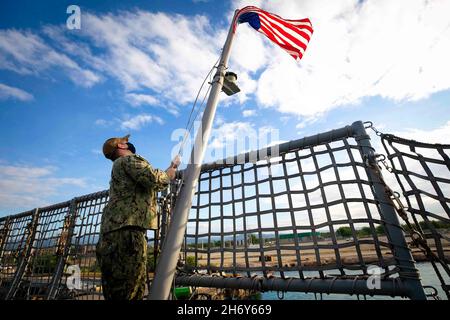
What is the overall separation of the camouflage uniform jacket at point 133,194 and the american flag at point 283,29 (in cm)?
224

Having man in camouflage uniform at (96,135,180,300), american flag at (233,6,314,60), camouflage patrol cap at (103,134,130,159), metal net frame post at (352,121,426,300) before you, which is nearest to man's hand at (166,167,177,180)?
man in camouflage uniform at (96,135,180,300)

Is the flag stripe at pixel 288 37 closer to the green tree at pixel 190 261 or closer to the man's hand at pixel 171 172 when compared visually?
the man's hand at pixel 171 172

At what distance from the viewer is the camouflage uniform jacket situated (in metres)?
1.81

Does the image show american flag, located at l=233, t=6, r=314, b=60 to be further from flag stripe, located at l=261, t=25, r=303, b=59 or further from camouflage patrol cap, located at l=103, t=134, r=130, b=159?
camouflage patrol cap, located at l=103, t=134, r=130, b=159

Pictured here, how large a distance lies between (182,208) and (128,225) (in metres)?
0.52

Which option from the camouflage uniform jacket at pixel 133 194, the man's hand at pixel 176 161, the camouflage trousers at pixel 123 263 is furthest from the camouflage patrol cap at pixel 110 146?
the camouflage trousers at pixel 123 263

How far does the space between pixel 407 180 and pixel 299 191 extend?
Answer: 2.63 ft

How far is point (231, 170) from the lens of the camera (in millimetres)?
2646

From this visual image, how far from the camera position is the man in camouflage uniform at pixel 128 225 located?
171cm

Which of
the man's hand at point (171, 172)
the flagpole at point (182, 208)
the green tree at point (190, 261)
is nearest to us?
the flagpole at point (182, 208)

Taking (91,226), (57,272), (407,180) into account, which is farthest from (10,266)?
(407,180)

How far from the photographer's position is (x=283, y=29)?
3.05 m

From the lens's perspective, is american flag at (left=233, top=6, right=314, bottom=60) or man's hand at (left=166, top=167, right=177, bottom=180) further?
american flag at (left=233, top=6, right=314, bottom=60)

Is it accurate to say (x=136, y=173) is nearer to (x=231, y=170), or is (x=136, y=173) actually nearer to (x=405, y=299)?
(x=231, y=170)
